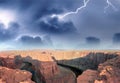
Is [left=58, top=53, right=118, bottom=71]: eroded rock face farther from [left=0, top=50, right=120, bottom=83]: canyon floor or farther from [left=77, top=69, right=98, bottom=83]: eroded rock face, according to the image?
[left=77, top=69, right=98, bottom=83]: eroded rock face

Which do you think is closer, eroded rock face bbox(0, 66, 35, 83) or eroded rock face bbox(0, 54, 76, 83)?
eroded rock face bbox(0, 66, 35, 83)

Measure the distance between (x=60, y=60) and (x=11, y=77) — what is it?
17.9 metres

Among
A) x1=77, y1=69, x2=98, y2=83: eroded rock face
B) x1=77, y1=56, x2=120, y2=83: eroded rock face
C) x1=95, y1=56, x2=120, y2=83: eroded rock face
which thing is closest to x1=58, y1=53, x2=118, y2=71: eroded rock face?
x1=77, y1=69, x2=98, y2=83: eroded rock face

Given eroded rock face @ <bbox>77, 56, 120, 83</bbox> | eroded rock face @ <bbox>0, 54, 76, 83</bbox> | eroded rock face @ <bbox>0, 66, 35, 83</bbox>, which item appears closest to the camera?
eroded rock face @ <bbox>77, 56, 120, 83</bbox>

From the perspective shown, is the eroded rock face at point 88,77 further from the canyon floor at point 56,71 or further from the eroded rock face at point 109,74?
the eroded rock face at point 109,74

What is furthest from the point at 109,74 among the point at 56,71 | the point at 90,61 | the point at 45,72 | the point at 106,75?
the point at 90,61

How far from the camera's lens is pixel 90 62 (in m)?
29.9

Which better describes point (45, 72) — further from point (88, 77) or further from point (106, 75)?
point (106, 75)

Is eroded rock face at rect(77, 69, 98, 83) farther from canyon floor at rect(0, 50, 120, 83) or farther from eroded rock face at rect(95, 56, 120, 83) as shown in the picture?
eroded rock face at rect(95, 56, 120, 83)

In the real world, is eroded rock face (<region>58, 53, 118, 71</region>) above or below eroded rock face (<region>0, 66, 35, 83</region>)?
above

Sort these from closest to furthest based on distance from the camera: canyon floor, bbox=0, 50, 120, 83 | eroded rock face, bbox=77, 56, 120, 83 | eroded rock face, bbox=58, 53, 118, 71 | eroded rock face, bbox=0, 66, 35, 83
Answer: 1. eroded rock face, bbox=77, 56, 120, 83
2. canyon floor, bbox=0, 50, 120, 83
3. eroded rock face, bbox=0, 66, 35, 83
4. eroded rock face, bbox=58, 53, 118, 71

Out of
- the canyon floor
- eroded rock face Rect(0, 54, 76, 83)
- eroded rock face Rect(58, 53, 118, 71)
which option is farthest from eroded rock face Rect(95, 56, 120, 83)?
eroded rock face Rect(58, 53, 118, 71)

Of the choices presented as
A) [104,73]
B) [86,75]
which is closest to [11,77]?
[86,75]

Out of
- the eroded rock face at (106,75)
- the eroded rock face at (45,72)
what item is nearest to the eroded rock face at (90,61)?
the eroded rock face at (45,72)
